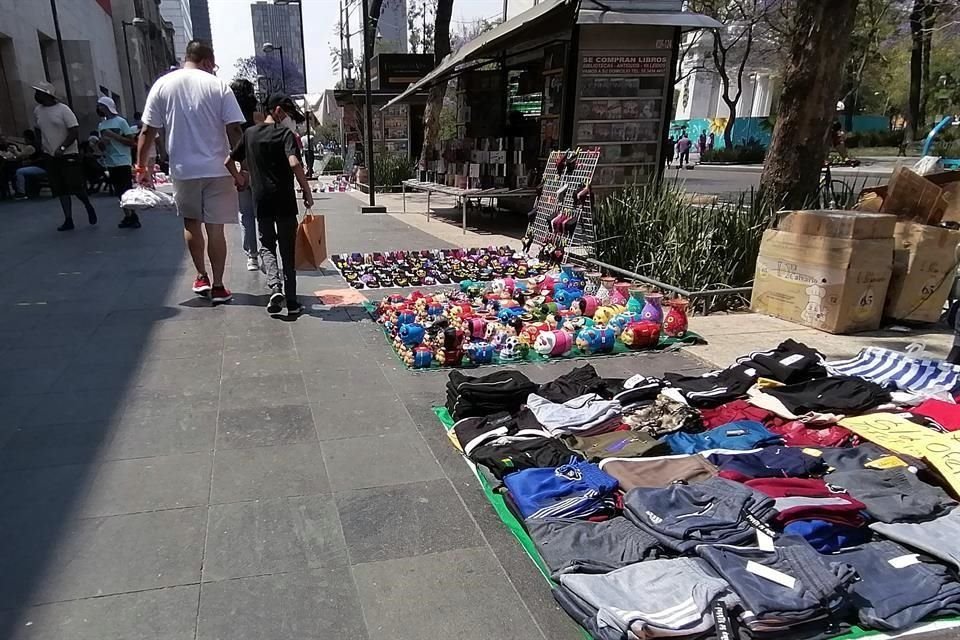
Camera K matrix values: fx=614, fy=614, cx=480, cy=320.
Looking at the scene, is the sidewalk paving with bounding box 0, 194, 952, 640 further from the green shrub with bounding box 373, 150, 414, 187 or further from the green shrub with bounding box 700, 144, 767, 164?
the green shrub with bounding box 700, 144, 767, 164

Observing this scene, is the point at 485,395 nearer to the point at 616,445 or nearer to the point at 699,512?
the point at 616,445

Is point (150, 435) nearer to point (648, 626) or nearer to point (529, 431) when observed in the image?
point (529, 431)

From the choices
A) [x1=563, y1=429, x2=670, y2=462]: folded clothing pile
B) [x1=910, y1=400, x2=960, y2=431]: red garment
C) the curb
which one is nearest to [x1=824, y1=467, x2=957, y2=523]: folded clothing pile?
[x1=910, y1=400, x2=960, y2=431]: red garment

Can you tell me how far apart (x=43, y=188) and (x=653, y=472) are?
16.5 metres

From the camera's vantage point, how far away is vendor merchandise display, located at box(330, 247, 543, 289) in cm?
683

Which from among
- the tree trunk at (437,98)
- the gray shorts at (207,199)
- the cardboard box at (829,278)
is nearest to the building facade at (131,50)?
the tree trunk at (437,98)

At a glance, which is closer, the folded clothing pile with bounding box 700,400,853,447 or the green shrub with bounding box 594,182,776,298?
the folded clothing pile with bounding box 700,400,853,447

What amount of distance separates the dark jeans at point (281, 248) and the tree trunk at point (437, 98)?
954cm

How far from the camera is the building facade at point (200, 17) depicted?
13200 centimetres

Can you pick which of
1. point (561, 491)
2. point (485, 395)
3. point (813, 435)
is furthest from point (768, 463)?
point (485, 395)

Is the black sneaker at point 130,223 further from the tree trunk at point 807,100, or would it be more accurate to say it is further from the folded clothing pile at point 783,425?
the folded clothing pile at point 783,425

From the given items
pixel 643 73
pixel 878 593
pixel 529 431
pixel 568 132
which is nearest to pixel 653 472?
pixel 529 431

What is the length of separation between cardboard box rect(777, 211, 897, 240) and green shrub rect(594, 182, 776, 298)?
99cm

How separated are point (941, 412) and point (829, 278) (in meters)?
2.09
